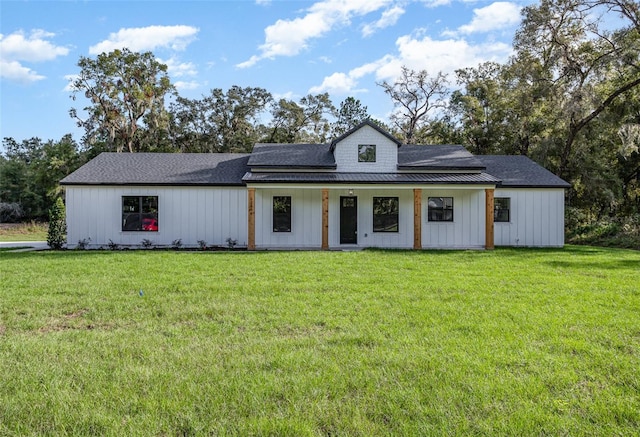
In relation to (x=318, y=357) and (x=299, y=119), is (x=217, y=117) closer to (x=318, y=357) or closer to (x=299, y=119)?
(x=299, y=119)

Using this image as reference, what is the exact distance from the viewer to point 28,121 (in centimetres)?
2364

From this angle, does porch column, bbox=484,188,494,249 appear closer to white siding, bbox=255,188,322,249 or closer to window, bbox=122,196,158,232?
white siding, bbox=255,188,322,249

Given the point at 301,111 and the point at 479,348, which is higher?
the point at 301,111

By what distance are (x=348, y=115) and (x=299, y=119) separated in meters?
4.77

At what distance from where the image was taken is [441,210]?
15.9 m

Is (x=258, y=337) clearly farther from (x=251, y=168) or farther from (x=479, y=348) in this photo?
(x=251, y=168)

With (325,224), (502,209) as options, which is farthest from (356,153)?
(502,209)

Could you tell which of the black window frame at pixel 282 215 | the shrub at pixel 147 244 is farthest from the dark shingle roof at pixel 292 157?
the shrub at pixel 147 244

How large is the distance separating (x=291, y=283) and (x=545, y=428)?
17.4 feet

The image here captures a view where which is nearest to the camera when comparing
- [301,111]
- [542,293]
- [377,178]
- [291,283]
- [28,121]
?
[542,293]

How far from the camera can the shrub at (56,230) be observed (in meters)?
14.7

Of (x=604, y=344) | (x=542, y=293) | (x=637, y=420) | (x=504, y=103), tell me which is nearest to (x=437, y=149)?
(x=504, y=103)

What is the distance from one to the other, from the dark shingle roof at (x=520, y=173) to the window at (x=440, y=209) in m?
2.12

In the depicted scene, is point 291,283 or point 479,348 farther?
point 291,283
